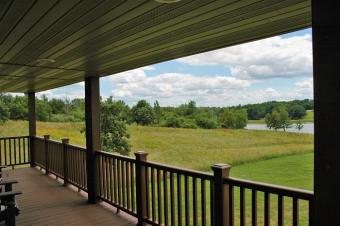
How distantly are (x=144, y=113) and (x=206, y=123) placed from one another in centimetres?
625

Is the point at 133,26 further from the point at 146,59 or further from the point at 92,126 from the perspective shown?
the point at 92,126

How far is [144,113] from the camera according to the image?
22844 mm

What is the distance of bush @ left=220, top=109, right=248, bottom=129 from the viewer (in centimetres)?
2436

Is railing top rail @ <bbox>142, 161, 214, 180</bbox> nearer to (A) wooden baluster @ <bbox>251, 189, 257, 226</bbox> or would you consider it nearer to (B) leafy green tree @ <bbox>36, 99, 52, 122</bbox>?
(A) wooden baluster @ <bbox>251, 189, 257, 226</bbox>

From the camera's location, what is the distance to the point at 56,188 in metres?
6.04

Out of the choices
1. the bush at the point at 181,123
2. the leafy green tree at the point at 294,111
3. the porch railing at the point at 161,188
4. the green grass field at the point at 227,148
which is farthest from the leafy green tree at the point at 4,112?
the leafy green tree at the point at 294,111

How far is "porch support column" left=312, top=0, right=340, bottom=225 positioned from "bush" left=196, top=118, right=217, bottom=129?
80.6 ft

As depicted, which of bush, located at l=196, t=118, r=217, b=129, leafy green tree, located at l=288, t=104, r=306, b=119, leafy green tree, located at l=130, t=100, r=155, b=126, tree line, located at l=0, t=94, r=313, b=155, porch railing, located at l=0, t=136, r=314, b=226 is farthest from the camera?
bush, located at l=196, t=118, r=217, b=129

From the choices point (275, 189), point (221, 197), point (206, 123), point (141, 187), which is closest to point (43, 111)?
point (206, 123)

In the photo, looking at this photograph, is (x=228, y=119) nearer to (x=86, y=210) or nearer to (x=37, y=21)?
(x=86, y=210)

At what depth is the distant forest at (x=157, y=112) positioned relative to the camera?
20312 mm

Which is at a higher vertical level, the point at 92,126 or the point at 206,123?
the point at 92,126

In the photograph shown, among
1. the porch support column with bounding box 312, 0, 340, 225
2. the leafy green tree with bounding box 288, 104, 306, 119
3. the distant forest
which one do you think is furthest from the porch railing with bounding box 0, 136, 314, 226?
the leafy green tree with bounding box 288, 104, 306, 119

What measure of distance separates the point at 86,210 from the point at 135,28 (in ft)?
10.9
